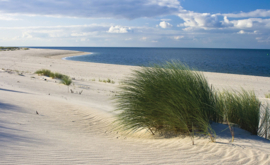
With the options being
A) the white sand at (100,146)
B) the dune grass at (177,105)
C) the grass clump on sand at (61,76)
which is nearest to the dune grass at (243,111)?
the dune grass at (177,105)

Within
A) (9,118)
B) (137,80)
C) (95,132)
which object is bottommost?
(95,132)

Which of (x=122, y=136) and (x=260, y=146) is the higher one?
(x=260, y=146)

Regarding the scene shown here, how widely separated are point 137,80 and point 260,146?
2.77 meters

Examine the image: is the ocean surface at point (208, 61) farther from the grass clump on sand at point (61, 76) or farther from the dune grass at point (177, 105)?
the grass clump on sand at point (61, 76)

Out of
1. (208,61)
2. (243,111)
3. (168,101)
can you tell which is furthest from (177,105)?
(208,61)

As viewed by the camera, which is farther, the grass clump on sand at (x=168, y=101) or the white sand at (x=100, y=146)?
the grass clump on sand at (x=168, y=101)

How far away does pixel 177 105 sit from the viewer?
172 inches

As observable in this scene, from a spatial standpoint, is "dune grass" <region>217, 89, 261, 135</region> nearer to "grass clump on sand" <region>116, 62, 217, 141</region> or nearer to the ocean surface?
"grass clump on sand" <region>116, 62, 217, 141</region>

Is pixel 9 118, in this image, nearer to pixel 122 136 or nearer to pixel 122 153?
pixel 122 136

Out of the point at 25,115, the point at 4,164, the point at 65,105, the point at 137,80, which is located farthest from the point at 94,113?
the point at 4,164

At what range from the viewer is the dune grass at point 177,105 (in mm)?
4406

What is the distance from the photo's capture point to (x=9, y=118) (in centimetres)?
493

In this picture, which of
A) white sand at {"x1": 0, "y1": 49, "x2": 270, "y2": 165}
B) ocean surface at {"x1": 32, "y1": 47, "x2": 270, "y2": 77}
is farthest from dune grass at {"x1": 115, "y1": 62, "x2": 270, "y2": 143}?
ocean surface at {"x1": 32, "y1": 47, "x2": 270, "y2": 77}

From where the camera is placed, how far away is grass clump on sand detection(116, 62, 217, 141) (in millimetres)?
4395
